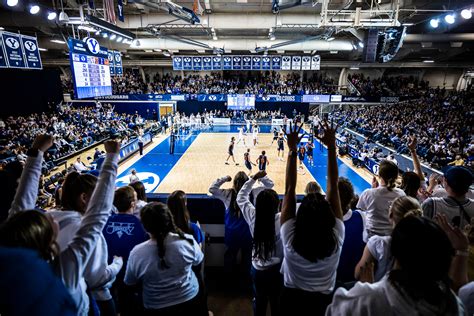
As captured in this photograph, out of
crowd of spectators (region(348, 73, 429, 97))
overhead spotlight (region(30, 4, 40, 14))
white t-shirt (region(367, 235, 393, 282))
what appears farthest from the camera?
crowd of spectators (region(348, 73, 429, 97))

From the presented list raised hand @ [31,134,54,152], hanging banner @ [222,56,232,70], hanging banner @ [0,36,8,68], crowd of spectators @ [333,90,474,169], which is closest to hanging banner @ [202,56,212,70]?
hanging banner @ [222,56,232,70]

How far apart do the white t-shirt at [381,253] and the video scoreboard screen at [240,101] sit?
94.8ft

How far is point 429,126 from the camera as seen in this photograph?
62.0 ft

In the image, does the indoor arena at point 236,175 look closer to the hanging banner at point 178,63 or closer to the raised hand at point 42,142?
the raised hand at point 42,142

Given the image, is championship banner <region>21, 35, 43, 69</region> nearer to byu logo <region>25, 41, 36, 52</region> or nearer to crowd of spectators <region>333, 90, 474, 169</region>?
byu logo <region>25, 41, 36, 52</region>

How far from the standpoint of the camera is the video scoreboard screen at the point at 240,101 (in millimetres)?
30258

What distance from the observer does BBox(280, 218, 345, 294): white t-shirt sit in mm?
1878

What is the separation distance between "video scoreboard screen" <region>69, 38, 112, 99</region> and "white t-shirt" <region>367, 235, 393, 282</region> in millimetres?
11136

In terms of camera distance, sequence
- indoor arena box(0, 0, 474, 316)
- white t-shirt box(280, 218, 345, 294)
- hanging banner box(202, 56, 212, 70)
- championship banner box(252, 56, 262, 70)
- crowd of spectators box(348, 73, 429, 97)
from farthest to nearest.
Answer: crowd of spectators box(348, 73, 429, 97)
hanging banner box(202, 56, 212, 70)
championship banner box(252, 56, 262, 70)
white t-shirt box(280, 218, 345, 294)
indoor arena box(0, 0, 474, 316)

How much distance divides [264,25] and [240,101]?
10907 millimetres

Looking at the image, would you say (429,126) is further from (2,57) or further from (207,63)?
(2,57)

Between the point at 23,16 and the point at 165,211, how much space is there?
1970cm

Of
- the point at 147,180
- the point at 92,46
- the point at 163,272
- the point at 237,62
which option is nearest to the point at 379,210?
the point at 163,272

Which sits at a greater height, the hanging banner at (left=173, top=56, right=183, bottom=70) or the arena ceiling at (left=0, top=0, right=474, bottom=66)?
the arena ceiling at (left=0, top=0, right=474, bottom=66)
